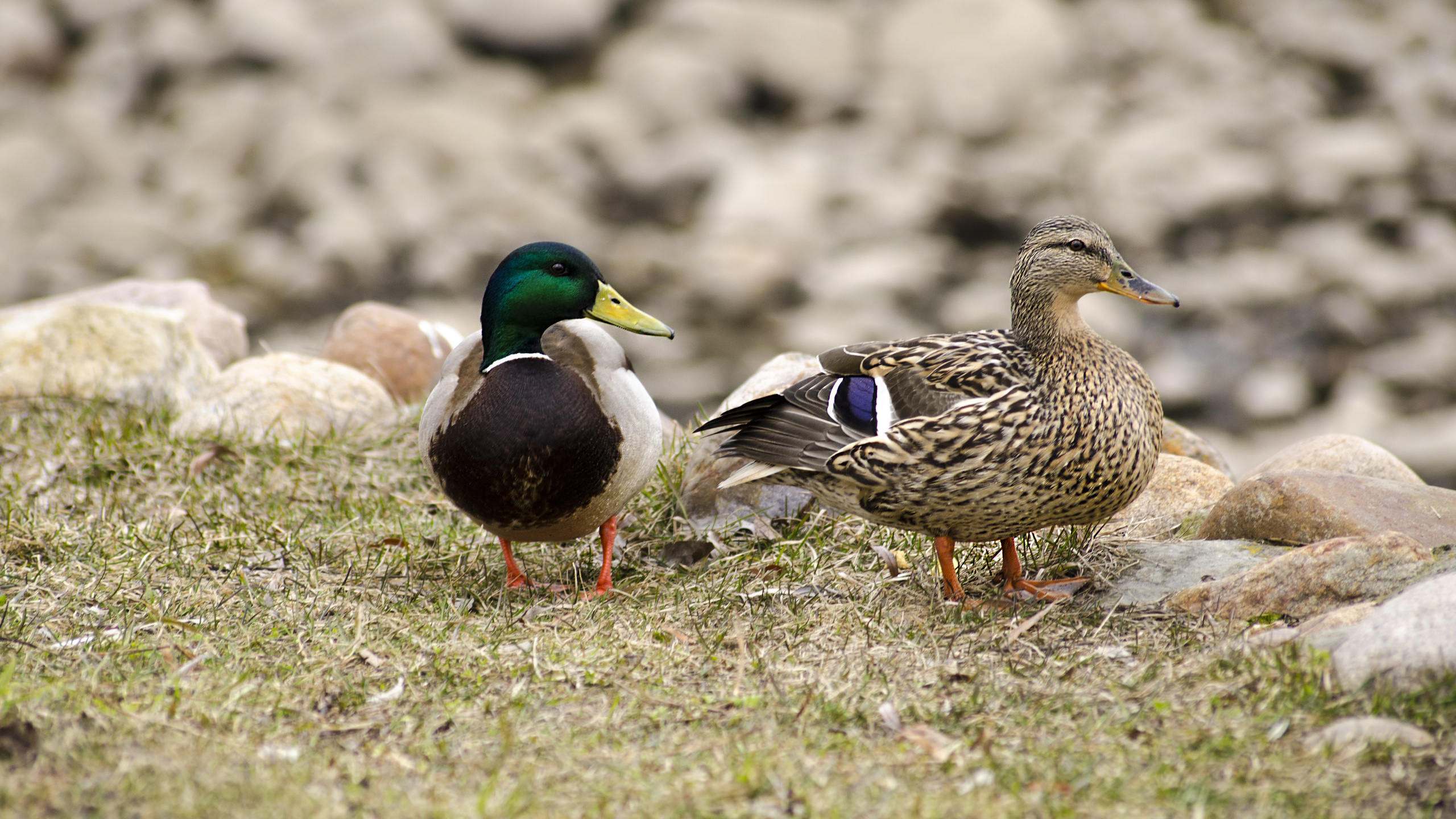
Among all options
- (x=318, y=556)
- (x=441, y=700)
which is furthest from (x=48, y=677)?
(x=318, y=556)

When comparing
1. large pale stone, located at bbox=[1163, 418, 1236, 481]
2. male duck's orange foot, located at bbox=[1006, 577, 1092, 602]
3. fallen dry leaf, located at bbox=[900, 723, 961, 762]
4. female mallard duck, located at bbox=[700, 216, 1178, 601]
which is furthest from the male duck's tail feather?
large pale stone, located at bbox=[1163, 418, 1236, 481]

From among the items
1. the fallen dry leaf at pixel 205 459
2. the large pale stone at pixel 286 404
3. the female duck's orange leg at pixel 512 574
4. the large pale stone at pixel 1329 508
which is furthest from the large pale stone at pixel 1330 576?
the fallen dry leaf at pixel 205 459

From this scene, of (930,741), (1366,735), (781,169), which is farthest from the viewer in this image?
(781,169)

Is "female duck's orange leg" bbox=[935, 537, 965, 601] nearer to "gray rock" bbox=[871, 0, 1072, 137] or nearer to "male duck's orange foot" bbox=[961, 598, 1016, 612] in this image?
"male duck's orange foot" bbox=[961, 598, 1016, 612]

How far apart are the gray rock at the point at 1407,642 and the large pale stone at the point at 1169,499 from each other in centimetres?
128

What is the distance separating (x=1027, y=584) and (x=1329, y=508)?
2.74ft

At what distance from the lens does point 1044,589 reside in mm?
3572

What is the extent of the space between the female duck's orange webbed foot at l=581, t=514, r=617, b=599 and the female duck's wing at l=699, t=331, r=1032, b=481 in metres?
0.44

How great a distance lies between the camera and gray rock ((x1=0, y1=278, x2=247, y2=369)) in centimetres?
633

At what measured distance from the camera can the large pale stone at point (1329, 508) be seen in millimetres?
3459

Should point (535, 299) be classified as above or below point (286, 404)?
above

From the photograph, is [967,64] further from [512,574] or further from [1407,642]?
[1407,642]

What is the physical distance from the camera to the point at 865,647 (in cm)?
315

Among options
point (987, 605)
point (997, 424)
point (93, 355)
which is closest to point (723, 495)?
point (987, 605)
